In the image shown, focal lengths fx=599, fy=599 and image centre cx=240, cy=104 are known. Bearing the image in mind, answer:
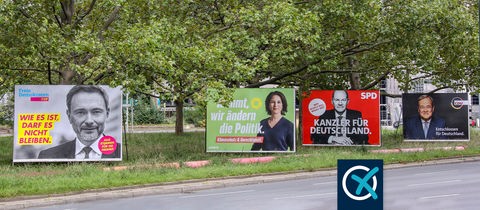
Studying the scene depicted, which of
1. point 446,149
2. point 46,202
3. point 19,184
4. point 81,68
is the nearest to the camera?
point 46,202

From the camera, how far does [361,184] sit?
4.03m

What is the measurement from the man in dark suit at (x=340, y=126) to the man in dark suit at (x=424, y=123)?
4.36m

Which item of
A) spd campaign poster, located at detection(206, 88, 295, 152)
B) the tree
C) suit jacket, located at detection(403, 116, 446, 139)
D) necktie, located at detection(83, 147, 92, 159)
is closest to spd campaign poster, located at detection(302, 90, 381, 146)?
spd campaign poster, located at detection(206, 88, 295, 152)

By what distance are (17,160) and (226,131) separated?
7.63 m

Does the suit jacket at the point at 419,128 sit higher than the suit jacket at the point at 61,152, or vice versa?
the suit jacket at the point at 419,128

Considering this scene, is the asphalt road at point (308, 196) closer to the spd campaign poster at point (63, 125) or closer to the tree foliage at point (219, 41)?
the tree foliage at point (219, 41)

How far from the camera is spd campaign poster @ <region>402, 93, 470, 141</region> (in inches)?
1094

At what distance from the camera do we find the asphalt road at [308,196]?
11547 mm

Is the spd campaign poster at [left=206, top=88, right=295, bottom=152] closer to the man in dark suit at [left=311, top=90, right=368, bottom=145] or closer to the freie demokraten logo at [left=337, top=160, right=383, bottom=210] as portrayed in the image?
the man in dark suit at [left=311, top=90, right=368, bottom=145]

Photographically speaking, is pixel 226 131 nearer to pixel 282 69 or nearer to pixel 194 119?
pixel 282 69

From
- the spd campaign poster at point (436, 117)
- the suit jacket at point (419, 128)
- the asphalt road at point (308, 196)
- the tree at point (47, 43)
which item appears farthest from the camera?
the suit jacket at point (419, 128)

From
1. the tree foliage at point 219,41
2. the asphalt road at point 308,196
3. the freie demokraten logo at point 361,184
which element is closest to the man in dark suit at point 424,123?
the tree foliage at point 219,41

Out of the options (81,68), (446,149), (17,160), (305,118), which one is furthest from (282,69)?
(17,160)

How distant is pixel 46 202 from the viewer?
12898 mm
